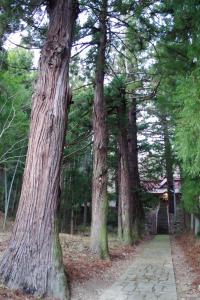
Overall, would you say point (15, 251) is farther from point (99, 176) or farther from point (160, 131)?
point (160, 131)

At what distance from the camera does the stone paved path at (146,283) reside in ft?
21.6

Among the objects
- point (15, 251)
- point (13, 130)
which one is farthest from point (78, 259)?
point (13, 130)

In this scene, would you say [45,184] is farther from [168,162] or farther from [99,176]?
[168,162]

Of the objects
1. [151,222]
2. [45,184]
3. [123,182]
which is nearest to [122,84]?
[123,182]

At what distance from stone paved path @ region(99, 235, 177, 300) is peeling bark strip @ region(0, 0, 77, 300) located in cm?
116

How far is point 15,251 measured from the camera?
6.07 m

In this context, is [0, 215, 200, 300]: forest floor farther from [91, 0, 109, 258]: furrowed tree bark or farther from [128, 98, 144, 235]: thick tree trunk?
[128, 98, 144, 235]: thick tree trunk

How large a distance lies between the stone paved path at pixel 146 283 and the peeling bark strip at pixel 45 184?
1.16 meters

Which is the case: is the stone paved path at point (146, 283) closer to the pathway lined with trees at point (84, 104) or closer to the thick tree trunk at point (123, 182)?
the pathway lined with trees at point (84, 104)

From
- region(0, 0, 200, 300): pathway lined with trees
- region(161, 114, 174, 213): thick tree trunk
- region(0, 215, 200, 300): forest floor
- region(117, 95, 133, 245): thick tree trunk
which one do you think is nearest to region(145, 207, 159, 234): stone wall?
region(161, 114, 174, 213): thick tree trunk

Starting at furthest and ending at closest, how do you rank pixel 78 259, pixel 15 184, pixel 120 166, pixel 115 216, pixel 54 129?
pixel 115 216
pixel 15 184
pixel 120 166
pixel 78 259
pixel 54 129

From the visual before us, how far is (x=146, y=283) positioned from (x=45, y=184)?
122 inches

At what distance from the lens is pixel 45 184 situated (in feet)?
20.9

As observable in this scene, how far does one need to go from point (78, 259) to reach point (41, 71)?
15.9 ft
